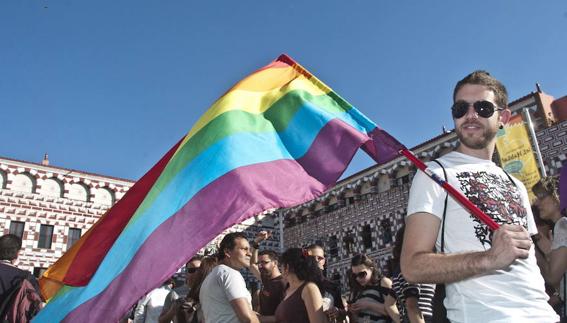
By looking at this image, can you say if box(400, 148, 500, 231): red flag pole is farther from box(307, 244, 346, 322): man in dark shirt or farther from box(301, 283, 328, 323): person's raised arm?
box(307, 244, 346, 322): man in dark shirt

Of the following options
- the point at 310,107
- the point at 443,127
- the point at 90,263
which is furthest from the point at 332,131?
the point at 443,127

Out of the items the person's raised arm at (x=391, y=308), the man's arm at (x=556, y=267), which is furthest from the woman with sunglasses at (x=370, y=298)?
the man's arm at (x=556, y=267)

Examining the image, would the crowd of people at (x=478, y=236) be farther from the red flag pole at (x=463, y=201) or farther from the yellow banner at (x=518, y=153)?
the yellow banner at (x=518, y=153)

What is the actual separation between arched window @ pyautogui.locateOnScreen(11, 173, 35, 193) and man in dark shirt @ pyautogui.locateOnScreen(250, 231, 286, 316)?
25.1m

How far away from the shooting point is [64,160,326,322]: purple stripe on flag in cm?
289

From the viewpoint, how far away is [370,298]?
→ 216 inches

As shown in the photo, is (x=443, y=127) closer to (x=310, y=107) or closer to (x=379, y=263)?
(x=379, y=263)

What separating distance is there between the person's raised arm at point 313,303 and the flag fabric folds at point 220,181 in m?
1.45

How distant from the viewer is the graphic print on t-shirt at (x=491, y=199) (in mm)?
2160

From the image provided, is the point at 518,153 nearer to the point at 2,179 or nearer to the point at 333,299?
the point at 333,299

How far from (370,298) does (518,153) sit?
11056 millimetres

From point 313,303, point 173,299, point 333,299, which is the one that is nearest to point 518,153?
point 333,299

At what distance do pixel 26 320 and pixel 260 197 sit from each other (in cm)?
357

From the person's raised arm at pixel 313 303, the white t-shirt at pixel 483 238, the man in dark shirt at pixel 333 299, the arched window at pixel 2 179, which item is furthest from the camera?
the arched window at pixel 2 179
